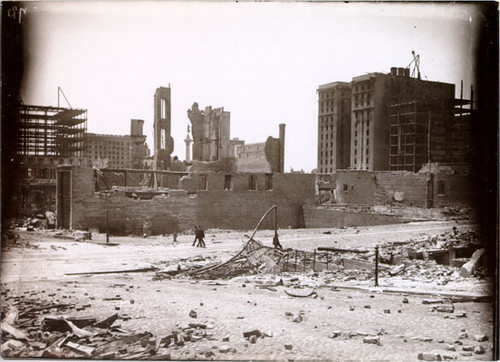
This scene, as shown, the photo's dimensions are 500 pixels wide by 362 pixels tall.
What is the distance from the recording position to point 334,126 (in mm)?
16875

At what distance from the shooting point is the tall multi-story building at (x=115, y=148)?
478 inches

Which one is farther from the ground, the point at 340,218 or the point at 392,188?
the point at 392,188

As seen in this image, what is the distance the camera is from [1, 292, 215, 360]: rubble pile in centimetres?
702

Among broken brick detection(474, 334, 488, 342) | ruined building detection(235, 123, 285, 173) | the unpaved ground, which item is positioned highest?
ruined building detection(235, 123, 285, 173)

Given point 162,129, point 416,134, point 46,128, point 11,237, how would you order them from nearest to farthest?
1. point 11,237
2. point 46,128
3. point 416,134
4. point 162,129

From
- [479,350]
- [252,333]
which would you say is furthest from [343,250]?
[252,333]

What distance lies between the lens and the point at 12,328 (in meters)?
7.60

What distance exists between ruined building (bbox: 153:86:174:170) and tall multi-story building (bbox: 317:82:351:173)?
3.75 metres

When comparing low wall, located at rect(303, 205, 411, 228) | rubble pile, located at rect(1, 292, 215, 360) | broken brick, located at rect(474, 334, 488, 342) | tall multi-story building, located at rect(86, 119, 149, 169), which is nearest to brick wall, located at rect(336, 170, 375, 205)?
low wall, located at rect(303, 205, 411, 228)

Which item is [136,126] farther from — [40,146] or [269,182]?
[269,182]

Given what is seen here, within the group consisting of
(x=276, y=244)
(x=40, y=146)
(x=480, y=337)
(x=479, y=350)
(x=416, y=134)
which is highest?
A: (x=416, y=134)

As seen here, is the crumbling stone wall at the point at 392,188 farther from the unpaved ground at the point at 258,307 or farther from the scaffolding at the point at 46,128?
the scaffolding at the point at 46,128

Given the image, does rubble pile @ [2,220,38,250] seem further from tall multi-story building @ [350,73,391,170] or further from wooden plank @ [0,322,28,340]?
tall multi-story building @ [350,73,391,170]

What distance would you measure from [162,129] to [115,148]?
1.79 meters
